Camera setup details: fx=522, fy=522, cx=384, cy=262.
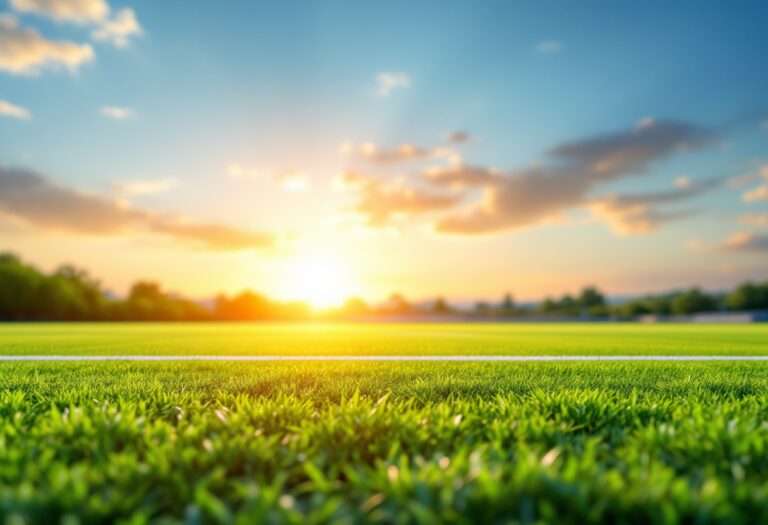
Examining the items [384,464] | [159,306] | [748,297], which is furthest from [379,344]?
[748,297]

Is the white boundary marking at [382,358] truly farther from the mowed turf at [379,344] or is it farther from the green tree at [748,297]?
the green tree at [748,297]

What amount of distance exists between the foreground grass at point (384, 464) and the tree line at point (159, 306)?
78150 millimetres

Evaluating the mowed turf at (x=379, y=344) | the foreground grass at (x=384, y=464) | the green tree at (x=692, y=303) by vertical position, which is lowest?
the green tree at (x=692, y=303)

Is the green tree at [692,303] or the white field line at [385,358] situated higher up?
the white field line at [385,358]

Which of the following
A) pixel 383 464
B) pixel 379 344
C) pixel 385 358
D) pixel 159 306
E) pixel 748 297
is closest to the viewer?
pixel 383 464

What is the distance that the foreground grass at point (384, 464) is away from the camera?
99.1 inches

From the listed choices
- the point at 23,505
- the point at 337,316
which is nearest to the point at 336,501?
the point at 23,505

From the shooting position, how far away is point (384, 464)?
125 inches

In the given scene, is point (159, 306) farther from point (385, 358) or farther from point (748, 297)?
point (748, 297)

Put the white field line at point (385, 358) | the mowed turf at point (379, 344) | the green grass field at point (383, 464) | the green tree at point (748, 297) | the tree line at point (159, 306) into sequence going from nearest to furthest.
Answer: the green grass field at point (383, 464) → the white field line at point (385, 358) → the mowed turf at point (379, 344) → the tree line at point (159, 306) → the green tree at point (748, 297)

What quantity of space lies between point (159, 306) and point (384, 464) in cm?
8662

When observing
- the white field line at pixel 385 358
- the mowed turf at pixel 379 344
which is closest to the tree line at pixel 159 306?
the mowed turf at pixel 379 344

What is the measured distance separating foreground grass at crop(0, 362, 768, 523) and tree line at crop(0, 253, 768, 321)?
78.2 meters

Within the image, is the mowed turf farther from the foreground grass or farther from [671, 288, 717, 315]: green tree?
[671, 288, 717, 315]: green tree
